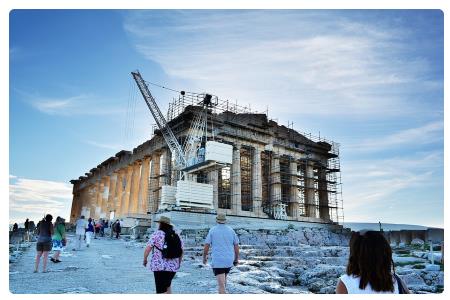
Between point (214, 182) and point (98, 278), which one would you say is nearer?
point (98, 278)

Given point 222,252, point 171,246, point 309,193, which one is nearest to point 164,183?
point 309,193

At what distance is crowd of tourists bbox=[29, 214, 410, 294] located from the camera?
3.60 meters

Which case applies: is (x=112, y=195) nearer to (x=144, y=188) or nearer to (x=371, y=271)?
(x=144, y=188)

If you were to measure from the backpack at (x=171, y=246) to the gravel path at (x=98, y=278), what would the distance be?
315cm

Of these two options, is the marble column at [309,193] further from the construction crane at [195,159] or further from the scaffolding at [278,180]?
the construction crane at [195,159]

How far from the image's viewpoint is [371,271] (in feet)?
11.8

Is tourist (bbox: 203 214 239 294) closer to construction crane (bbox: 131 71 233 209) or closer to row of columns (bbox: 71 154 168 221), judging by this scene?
construction crane (bbox: 131 71 233 209)

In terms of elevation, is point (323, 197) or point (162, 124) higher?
point (162, 124)

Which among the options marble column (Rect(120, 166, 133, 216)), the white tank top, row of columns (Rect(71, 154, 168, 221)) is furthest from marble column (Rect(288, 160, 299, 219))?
the white tank top

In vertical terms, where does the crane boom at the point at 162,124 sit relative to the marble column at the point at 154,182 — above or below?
above

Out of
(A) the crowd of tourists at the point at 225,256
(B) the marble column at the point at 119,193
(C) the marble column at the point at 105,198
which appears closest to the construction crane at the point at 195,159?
(B) the marble column at the point at 119,193

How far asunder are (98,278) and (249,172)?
42.1m

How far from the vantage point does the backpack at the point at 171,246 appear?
700cm
